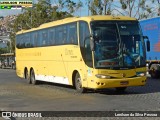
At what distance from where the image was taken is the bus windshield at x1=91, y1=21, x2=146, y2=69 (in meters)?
17.0

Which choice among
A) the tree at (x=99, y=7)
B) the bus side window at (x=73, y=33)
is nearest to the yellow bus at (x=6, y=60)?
the tree at (x=99, y=7)

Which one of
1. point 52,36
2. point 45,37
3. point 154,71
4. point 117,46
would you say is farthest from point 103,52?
point 154,71

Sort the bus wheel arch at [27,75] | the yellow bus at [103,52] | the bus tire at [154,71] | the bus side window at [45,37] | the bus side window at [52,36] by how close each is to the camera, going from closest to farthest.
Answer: the yellow bus at [103,52], the bus side window at [52,36], the bus side window at [45,37], the bus wheel arch at [27,75], the bus tire at [154,71]

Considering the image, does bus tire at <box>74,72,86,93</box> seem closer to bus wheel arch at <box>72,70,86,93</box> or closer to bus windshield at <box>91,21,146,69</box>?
bus wheel arch at <box>72,70,86,93</box>

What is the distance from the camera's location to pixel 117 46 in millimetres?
17062

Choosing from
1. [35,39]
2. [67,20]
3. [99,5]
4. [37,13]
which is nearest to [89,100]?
[67,20]

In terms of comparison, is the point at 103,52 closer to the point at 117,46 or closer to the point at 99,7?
the point at 117,46

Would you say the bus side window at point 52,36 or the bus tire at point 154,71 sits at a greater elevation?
the bus side window at point 52,36

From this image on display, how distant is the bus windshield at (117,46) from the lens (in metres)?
17.0

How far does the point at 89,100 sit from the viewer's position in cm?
1527

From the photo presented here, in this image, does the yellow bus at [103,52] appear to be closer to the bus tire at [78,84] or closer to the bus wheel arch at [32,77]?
the bus tire at [78,84]

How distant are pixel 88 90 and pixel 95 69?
2516 mm

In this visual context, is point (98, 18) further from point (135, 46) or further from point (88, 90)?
point (88, 90)

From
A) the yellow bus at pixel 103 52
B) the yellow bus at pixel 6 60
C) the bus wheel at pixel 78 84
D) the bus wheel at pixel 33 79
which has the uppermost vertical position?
the yellow bus at pixel 103 52
